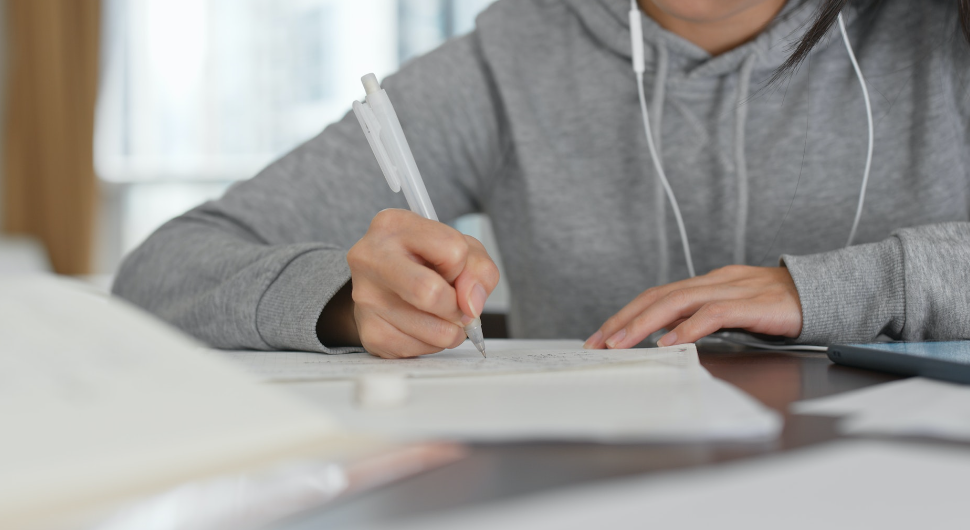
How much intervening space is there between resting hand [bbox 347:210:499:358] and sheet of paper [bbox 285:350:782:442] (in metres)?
0.11

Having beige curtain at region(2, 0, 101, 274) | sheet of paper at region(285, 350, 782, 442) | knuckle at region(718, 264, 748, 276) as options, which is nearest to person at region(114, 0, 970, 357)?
knuckle at region(718, 264, 748, 276)

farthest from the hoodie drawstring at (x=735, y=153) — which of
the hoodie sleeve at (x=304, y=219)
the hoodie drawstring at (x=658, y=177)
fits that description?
the hoodie sleeve at (x=304, y=219)

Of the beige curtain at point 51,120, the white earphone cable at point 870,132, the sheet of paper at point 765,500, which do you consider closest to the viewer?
the sheet of paper at point 765,500

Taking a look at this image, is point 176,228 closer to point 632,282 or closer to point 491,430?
point 632,282

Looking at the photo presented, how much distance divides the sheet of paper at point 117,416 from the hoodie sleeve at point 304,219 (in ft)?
0.96

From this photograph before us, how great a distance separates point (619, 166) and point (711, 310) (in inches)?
15.2

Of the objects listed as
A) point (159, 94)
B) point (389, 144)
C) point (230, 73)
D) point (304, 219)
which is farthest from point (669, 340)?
point (159, 94)

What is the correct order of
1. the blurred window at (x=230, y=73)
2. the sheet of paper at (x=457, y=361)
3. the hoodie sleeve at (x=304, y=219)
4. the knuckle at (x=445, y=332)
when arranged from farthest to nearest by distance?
1. the blurred window at (x=230, y=73)
2. the hoodie sleeve at (x=304, y=219)
3. the knuckle at (x=445, y=332)
4. the sheet of paper at (x=457, y=361)

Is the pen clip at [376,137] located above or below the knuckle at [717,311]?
above

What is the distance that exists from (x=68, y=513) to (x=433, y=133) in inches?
33.0

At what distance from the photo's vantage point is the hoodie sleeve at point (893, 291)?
23.7 inches

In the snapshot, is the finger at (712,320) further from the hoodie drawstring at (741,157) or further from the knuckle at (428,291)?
the hoodie drawstring at (741,157)

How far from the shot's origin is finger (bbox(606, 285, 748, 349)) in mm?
603

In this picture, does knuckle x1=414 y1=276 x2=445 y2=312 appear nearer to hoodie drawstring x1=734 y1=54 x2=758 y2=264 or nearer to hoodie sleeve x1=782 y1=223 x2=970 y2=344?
hoodie sleeve x1=782 y1=223 x2=970 y2=344
